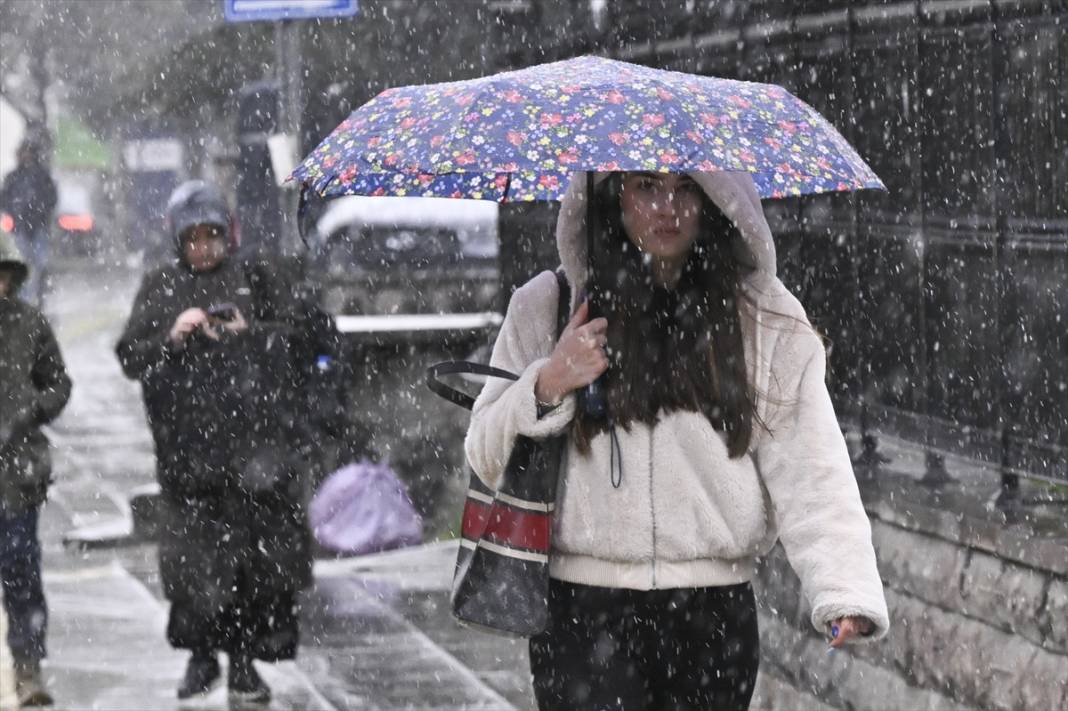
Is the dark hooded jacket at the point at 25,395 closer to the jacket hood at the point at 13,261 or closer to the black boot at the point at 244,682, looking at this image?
the jacket hood at the point at 13,261

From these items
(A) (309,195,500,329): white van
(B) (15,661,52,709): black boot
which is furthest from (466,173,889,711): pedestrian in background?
(A) (309,195,500,329): white van

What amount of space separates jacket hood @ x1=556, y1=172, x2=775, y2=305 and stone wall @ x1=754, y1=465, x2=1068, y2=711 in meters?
1.49

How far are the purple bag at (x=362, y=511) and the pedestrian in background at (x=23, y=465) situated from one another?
219 cm

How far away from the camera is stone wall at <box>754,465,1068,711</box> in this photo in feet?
17.1

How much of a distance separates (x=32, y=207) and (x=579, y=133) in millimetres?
18840

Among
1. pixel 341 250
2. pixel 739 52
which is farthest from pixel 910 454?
pixel 341 250

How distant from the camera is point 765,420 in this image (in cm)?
404

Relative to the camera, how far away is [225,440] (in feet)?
24.5

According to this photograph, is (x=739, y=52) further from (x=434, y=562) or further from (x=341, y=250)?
(x=341, y=250)

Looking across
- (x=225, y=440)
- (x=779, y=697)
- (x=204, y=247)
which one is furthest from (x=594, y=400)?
(x=204, y=247)

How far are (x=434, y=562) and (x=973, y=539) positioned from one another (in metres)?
4.65

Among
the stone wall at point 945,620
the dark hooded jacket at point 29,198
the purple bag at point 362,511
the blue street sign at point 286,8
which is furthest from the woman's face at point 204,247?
the dark hooded jacket at point 29,198

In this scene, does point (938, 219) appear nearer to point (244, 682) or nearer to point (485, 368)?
point (485, 368)

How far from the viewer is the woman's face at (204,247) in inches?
303
